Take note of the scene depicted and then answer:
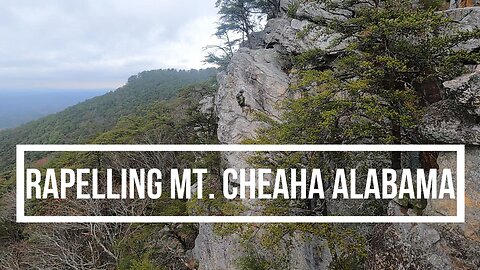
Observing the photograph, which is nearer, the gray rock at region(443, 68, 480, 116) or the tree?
the gray rock at region(443, 68, 480, 116)

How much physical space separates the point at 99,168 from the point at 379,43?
59.3 feet

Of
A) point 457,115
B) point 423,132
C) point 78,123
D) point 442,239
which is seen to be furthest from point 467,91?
point 78,123

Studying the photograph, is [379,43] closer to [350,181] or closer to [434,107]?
[434,107]

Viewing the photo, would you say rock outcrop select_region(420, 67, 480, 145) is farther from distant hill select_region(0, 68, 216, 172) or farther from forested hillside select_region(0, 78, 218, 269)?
distant hill select_region(0, 68, 216, 172)

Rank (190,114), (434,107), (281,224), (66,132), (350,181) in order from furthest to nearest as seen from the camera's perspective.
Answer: (66,132) → (190,114) → (350,181) → (281,224) → (434,107)

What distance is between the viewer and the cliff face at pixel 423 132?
6730 mm

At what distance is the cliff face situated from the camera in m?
6.73

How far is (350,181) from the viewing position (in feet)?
29.9

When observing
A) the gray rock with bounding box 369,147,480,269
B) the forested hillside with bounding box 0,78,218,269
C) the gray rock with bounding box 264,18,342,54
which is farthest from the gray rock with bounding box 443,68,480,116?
the forested hillside with bounding box 0,78,218,269

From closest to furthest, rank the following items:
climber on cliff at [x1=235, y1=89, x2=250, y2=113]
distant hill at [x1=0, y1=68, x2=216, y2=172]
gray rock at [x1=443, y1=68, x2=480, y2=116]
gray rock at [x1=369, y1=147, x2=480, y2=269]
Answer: gray rock at [x1=443, y1=68, x2=480, y2=116] < gray rock at [x1=369, y1=147, x2=480, y2=269] < climber on cliff at [x1=235, y1=89, x2=250, y2=113] < distant hill at [x1=0, y1=68, x2=216, y2=172]

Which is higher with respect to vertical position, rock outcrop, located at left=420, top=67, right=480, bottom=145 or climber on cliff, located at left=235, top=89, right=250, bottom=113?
climber on cliff, located at left=235, top=89, right=250, bottom=113

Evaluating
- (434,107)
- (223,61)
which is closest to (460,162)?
(434,107)

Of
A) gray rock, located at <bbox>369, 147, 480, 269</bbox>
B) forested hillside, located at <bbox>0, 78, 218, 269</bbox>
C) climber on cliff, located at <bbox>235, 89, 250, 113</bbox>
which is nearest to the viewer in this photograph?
gray rock, located at <bbox>369, 147, 480, 269</bbox>

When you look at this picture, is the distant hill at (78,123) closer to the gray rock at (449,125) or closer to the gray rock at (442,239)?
the gray rock at (442,239)
